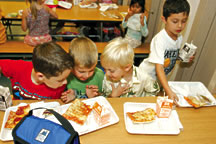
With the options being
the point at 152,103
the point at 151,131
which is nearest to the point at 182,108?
the point at 152,103

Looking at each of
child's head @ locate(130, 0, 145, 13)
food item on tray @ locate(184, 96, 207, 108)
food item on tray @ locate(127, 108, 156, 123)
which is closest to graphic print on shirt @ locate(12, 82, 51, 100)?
food item on tray @ locate(127, 108, 156, 123)

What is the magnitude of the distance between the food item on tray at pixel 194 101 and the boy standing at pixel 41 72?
99 cm

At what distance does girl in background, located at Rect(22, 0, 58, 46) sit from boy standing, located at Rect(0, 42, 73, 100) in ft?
5.11

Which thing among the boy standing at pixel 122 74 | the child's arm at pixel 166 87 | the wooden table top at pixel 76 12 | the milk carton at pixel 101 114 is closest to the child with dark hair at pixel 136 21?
the wooden table top at pixel 76 12

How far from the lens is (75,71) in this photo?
1486mm

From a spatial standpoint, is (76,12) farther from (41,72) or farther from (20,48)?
(41,72)

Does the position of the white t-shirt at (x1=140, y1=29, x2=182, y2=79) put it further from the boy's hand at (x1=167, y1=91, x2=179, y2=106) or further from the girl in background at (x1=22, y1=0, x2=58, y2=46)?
the girl in background at (x1=22, y1=0, x2=58, y2=46)

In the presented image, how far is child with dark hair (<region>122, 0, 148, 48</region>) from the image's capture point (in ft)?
8.98

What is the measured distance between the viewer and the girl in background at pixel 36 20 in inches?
108

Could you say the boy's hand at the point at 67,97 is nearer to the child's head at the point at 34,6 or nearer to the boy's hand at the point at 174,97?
the boy's hand at the point at 174,97

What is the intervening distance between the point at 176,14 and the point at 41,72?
1.30 metres

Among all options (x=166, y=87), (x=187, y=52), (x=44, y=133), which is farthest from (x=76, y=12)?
(x=44, y=133)

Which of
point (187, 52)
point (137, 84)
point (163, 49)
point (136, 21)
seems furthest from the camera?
point (136, 21)

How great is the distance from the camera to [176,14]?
1610 millimetres
